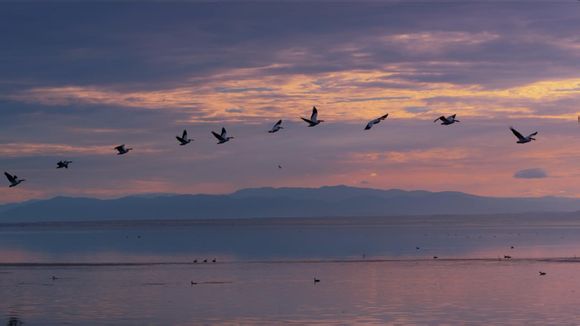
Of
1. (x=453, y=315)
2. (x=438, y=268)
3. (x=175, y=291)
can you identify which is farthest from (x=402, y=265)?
(x=453, y=315)

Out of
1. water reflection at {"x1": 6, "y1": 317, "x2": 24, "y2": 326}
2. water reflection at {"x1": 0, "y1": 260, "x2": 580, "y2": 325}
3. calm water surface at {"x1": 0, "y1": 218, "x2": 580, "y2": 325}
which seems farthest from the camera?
calm water surface at {"x1": 0, "y1": 218, "x2": 580, "y2": 325}

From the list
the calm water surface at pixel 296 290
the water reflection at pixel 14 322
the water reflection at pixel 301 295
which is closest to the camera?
the water reflection at pixel 14 322

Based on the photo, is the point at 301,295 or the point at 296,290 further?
the point at 296,290

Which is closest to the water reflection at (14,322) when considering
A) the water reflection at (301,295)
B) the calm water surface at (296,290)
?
the calm water surface at (296,290)

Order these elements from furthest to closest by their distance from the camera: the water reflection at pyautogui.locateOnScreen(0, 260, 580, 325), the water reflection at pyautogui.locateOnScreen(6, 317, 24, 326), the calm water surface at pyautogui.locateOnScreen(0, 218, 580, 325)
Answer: the calm water surface at pyautogui.locateOnScreen(0, 218, 580, 325) < the water reflection at pyautogui.locateOnScreen(0, 260, 580, 325) < the water reflection at pyautogui.locateOnScreen(6, 317, 24, 326)

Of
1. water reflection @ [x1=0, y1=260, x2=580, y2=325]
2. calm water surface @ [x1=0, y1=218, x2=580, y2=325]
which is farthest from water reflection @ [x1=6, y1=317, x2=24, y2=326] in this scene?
water reflection @ [x1=0, y1=260, x2=580, y2=325]

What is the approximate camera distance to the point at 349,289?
4594 centimetres

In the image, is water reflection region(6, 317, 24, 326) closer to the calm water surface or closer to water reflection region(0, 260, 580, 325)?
the calm water surface

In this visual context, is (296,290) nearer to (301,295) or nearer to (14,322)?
(301,295)

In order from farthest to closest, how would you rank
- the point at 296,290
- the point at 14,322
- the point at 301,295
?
the point at 296,290 → the point at 301,295 → the point at 14,322

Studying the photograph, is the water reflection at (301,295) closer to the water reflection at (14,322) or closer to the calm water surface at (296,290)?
the calm water surface at (296,290)

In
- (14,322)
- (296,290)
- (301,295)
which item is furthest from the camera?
(296,290)

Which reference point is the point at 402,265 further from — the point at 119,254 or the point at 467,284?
the point at 119,254

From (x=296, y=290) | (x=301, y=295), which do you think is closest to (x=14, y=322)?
(x=301, y=295)
